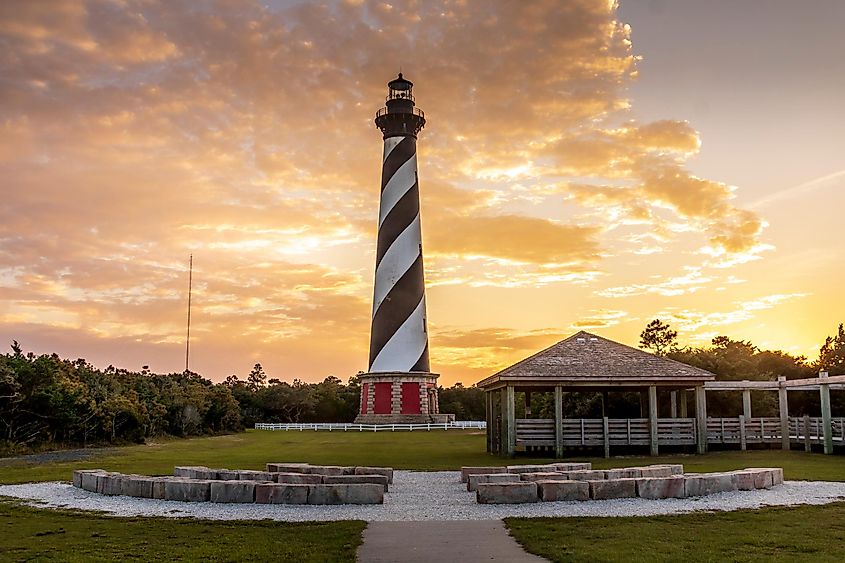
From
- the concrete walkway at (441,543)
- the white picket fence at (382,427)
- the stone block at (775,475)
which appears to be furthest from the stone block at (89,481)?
the white picket fence at (382,427)

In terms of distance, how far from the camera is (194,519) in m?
12.8

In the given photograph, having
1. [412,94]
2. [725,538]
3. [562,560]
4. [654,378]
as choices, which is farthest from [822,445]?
[412,94]

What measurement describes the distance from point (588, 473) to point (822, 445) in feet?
51.9

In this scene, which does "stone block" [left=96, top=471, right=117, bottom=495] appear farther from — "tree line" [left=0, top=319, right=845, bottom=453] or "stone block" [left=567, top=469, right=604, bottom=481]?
"tree line" [left=0, top=319, right=845, bottom=453]

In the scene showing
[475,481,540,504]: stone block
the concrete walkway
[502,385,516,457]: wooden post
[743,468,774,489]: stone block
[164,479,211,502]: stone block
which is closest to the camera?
the concrete walkway

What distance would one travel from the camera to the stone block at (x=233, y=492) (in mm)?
14531

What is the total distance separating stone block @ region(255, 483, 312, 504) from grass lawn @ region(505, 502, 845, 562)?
4083 mm

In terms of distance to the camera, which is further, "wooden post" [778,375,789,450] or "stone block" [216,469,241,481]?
"wooden post" [778,375,789,450]

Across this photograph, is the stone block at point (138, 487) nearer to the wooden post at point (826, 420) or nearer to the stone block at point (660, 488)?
the stone block at point (660, 488)

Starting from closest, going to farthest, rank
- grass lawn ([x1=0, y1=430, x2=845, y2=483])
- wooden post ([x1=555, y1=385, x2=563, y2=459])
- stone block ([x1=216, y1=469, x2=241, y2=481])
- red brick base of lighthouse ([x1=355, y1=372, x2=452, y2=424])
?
1. stone block ([x1=216, y1=469, x2=241, y2=481])
2. grass lawn ([x1=0, y1=430, x2=845, y2=483])
3. wooden post ([x1=555, y1=385, x2=563, y2=459])
4. red brick base of lighthouse ([x1=355, y1=372, x2=452, y2=424])

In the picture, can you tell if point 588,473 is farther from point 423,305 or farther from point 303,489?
point 423,305

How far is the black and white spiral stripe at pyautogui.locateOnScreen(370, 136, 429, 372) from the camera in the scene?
160ft

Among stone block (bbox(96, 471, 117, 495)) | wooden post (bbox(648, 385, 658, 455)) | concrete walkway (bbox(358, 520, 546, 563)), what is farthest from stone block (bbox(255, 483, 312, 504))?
wooden post (bbox(648, 385, 658, 455))

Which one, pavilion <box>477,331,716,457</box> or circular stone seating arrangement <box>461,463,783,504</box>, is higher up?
pavilion <box>477,331,716,457</box>
